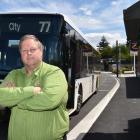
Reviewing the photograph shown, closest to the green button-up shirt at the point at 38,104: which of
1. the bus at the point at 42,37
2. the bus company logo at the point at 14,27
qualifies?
the bus at the point at 42,37

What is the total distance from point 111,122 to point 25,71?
31.5ft

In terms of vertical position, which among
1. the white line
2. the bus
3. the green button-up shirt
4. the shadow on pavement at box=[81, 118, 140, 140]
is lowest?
the shadow on pavement at box=[81, 118, 140, 140]

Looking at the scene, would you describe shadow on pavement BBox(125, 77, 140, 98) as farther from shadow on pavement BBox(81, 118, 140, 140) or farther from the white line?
shadow on pavement BBox(81, 118, 140, 140)

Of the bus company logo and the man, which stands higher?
the bus company logo

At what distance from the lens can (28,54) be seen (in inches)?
162

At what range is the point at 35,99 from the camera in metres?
4.07

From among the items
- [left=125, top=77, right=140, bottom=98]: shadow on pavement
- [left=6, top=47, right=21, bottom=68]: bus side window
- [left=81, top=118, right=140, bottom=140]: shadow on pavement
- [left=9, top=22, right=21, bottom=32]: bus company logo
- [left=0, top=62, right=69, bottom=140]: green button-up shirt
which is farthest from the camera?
[left=125, top=77, right=140, bottom=98]: shadow on pavement

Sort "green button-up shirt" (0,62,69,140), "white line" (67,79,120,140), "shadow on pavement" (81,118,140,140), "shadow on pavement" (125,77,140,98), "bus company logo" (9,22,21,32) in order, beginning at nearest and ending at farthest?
"green button-up shirt" (0,62,69,140), "shadow on pavement" (81,118,140,140), "white line" (67,79,120,140), "bus company logo" (9,22,21,32), "shadow on pavement" (125,77,140,98)

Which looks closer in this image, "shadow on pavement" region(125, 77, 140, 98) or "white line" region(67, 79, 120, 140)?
"white line" region(67, 79, 120, 140)

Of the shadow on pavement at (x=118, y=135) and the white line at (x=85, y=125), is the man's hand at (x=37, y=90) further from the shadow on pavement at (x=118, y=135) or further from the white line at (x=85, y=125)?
the shadow on pavement at (x=118, y=135)

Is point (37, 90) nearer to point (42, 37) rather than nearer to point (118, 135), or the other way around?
point (118, 135)

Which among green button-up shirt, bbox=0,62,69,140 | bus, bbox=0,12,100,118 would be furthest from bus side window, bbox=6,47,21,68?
green button-up shirt, bbox=0,62,69,140

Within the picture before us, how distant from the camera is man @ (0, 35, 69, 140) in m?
4.06

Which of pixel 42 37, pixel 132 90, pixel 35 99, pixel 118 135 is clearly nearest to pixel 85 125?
pixel 118 135
